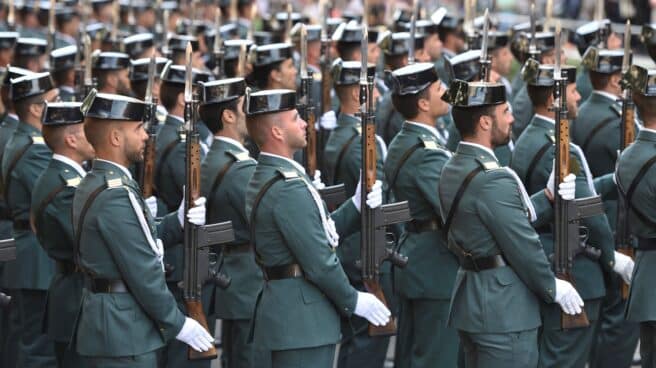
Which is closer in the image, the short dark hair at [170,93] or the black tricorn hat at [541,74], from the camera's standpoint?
the black tricorn hat at [541,74]

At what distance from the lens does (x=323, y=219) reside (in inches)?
247

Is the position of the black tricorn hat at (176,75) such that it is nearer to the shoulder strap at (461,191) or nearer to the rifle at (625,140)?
Result: the shoulder strap at (461,191)

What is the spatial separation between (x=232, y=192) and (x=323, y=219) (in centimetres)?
104

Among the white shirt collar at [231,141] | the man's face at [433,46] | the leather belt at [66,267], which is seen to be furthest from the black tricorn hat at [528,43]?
the leather belt at [66,267]

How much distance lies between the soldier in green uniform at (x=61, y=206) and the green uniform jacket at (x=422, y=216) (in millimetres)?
1712

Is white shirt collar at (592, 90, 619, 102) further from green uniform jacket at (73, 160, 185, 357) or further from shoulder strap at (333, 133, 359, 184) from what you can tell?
green uniform jacket at (73, 160, 185, 357)

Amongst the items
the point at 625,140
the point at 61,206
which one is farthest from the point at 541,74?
the point at 61,206

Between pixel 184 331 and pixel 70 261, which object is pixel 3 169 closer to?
pixel 70 261

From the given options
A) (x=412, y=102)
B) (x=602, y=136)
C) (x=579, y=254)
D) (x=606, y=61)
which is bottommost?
(x=579, y=254)

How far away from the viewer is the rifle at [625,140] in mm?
7598

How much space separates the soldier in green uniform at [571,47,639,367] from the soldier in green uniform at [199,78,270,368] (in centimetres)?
229

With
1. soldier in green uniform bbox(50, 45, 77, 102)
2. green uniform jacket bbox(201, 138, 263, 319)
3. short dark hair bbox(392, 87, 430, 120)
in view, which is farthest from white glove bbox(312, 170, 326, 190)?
soldier in green uniform bbox(50, 45, 77, 102)

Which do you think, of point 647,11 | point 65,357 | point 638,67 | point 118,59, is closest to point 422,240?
point 638,67

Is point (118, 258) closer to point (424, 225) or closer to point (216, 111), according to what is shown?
point (216, 111)
